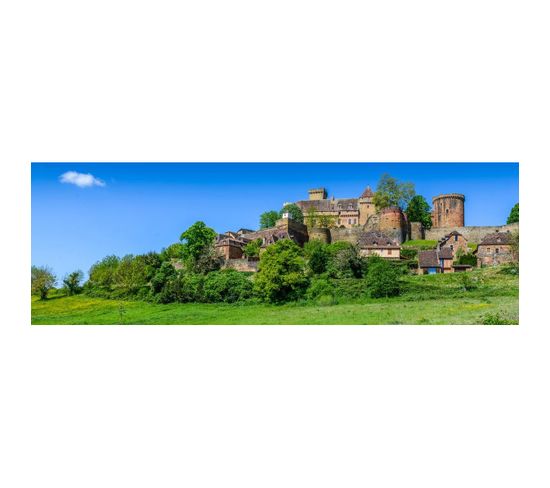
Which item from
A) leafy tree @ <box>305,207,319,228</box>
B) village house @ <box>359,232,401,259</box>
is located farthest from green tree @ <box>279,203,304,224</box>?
village house @ <box>359,232,401,259</box>

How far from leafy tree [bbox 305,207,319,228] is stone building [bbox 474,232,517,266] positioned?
992 cm

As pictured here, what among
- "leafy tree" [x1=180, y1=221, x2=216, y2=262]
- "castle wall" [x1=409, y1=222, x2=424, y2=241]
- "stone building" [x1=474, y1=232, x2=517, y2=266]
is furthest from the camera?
"castle wall" [x1=409, y1=222, x2=424, y2=241]

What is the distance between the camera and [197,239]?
2016 centimetres

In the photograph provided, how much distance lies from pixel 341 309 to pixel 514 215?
5.85 m

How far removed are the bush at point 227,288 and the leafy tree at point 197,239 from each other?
63.0 inches

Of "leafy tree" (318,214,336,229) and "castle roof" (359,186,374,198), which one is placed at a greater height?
"castle roof" (359,186,374,198)

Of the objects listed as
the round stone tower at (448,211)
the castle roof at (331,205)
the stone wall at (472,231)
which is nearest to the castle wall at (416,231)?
the stone wall at (472,231)

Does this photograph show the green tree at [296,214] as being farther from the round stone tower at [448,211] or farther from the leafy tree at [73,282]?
the leafy tree at [73,282]

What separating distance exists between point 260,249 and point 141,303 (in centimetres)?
639

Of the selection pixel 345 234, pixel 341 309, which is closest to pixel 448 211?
pixel 345 234

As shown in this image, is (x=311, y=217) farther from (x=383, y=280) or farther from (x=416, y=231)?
(x=383, y=280)

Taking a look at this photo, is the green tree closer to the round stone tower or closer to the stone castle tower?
the stone castle tower

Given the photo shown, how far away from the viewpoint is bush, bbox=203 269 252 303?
17766 mm

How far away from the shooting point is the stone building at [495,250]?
1829cm
